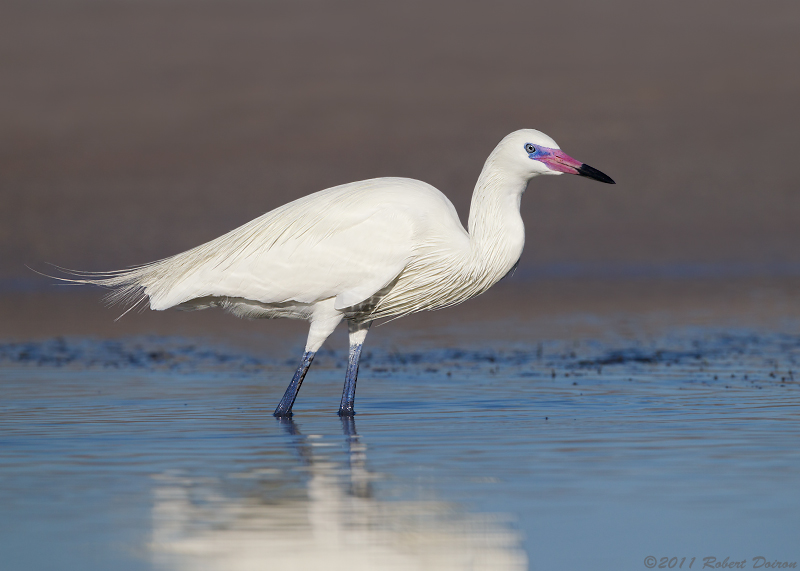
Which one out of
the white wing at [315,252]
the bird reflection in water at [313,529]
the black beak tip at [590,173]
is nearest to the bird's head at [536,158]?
the black beak tip at [590,173]

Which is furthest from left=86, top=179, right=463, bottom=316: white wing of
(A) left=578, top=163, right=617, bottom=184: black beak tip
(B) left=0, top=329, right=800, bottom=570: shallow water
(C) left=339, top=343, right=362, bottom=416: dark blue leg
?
(A) left=578, top=163, right=617, bottom=184: black beak tip

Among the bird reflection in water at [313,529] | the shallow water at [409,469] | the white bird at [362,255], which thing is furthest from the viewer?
the white bird at [362,255]

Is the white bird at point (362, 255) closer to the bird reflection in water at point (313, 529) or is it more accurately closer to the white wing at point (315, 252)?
the white wing at point (315, 252)

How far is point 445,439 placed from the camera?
27.9ft

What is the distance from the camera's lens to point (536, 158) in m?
9.82

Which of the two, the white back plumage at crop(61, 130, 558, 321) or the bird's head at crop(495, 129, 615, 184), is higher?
the bird's head at crop(495, 129, 615, 184)

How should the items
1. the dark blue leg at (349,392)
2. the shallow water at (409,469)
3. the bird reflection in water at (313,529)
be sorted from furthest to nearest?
1. the dark blue leg at (349,392)
2. the shallow water at (409,469)
3. the bird reflection in water at (313,529)

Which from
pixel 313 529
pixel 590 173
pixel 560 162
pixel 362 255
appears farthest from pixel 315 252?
pixel 313 529

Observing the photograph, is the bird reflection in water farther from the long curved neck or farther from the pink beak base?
the pink beak base

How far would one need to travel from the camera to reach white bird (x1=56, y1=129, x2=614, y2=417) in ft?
32.3

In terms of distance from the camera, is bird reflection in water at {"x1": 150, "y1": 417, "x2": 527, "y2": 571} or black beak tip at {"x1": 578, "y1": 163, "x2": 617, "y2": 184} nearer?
bird reflection in water at {"x1": 150, "y1": 417, "x2": 527, "y2": 571}

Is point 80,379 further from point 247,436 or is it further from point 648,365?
point 648,365

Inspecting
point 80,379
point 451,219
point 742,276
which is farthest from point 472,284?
point 742,276

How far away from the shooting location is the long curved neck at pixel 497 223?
9.80 m
